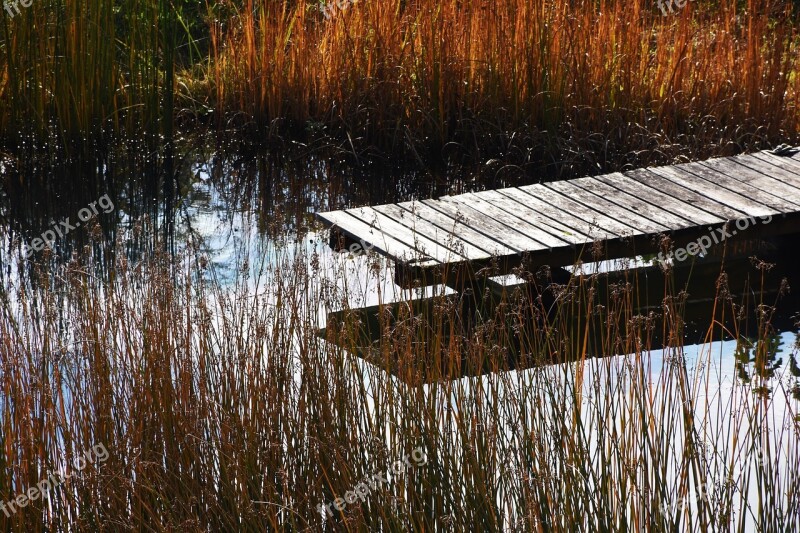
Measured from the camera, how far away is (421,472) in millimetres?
2109

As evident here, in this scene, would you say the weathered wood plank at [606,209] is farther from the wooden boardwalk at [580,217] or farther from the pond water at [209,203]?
the pond water at [209,203]

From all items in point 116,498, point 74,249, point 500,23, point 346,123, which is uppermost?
point 500,23

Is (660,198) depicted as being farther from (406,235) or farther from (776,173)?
(406,235)

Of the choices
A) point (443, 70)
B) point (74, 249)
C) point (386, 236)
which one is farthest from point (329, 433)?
point (443, 70)

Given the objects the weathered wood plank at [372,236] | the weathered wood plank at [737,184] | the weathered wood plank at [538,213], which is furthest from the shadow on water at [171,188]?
the weathered wood plank at [737,184]

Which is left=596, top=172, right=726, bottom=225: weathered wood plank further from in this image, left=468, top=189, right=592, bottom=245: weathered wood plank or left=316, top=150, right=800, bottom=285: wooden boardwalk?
left=468, top=189, right=592, bottom=245: weathered wood plank

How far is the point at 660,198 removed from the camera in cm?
413

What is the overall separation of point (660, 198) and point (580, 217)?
1.42ft

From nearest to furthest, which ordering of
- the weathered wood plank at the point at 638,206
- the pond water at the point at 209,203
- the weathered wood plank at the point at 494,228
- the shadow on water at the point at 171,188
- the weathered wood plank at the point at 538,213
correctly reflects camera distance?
the weathered wood plank at the point at 494,228
the weathered wood plank at the point at 538,213
the weathered wood plank at the point at 638,206
the pond water at the point at 209,203
the shadow on water at the point at 171,188

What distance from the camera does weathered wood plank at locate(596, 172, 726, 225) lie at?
3885 mm

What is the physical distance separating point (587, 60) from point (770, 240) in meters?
1.51

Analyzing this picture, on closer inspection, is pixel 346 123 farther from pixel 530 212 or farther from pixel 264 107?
pixel 530 212

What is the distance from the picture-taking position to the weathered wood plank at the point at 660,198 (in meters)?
3.88

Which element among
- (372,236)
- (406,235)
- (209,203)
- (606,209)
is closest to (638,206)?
(606,209)
